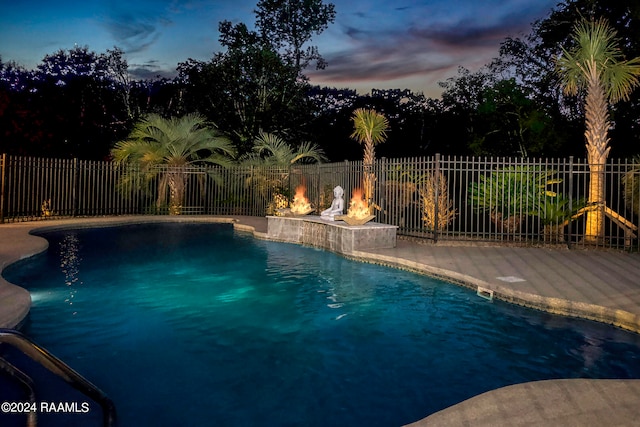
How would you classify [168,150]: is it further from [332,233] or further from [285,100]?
[332,233]

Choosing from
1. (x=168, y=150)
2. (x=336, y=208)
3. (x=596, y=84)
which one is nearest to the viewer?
(x=596, y=84)

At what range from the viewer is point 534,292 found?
6750 mm

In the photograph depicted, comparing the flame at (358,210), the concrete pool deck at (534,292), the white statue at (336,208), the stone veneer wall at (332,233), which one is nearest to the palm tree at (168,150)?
the concrete pool deck at (534,292)

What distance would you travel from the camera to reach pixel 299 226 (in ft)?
45.6

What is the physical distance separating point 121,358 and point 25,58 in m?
31.1

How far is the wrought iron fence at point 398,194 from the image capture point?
472 inches

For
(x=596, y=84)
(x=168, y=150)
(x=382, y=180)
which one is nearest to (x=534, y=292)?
(x=382, y=180)

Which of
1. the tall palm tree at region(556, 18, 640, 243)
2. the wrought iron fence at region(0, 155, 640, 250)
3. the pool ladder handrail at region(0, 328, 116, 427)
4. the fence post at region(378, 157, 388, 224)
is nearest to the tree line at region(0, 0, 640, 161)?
the wrought iron fence at region(0, 155, 640, 250)

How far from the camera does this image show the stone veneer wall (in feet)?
36.9

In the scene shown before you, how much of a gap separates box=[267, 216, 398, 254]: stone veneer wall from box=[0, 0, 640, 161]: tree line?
9.52 meters

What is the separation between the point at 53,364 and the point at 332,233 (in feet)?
32.8

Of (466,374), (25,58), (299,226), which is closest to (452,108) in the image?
(299,226)

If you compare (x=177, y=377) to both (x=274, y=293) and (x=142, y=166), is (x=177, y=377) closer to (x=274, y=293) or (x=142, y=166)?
(x=274, y=293)

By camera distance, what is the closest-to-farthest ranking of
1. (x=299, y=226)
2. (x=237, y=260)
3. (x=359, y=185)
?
(x=237, y=260) → (x=299, y=226) → (x=359, y=185)
